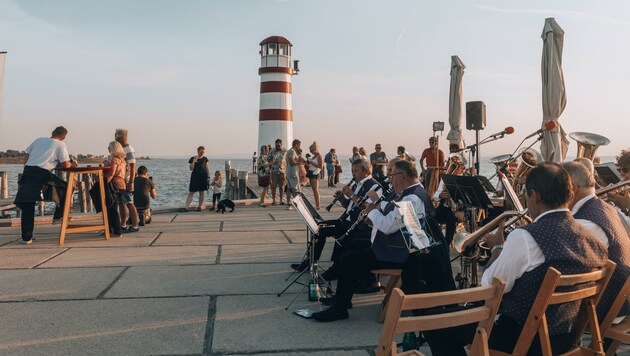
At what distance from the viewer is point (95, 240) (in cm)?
860

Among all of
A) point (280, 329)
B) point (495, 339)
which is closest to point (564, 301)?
point (495, 339)

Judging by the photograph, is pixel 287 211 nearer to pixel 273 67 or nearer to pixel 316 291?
pixel 316 291

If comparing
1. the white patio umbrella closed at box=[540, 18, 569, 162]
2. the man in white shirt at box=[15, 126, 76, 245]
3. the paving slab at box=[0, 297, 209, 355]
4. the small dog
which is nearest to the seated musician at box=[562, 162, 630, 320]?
the paving slab at box=[0, 297, 209, 355]

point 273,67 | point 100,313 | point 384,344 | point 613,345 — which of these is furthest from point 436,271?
point 273,67

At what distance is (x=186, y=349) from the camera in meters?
3.82

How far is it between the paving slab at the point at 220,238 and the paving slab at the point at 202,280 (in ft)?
5.79

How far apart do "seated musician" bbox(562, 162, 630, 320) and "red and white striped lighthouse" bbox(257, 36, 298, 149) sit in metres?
26.4

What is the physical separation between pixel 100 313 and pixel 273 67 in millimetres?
27457

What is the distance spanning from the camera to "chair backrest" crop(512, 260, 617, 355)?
8.04 feet

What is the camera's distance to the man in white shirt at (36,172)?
8.08m

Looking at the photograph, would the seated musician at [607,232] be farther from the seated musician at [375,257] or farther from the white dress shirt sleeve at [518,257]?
the seated musician at [375,257]

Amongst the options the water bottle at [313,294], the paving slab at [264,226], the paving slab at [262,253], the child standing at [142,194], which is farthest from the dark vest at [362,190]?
the child standing at [142,194]

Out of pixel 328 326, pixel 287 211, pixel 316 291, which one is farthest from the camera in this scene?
pixel 287 211

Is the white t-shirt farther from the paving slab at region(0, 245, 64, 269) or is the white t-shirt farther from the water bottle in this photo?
the water bottle
